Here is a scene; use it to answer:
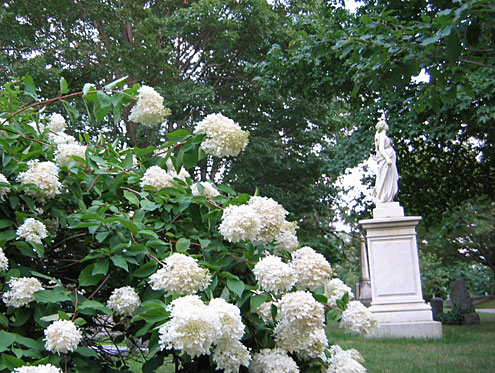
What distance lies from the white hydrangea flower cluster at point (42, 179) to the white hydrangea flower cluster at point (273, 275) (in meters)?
0.82

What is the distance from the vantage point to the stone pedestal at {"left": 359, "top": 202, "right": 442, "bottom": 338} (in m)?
10.3

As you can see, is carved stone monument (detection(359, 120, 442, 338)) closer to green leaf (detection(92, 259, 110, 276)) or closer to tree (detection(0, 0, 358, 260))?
tree (detection(0, 0, 358, 260))

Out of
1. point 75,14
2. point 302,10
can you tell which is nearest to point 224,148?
point 75,14

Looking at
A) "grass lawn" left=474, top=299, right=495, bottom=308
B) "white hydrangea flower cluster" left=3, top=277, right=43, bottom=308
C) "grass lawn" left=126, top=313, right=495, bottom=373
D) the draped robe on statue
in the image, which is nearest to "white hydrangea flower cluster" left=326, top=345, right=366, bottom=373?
"white hydrangea flower cluster" left=3, top=277, right=43, bottom=308

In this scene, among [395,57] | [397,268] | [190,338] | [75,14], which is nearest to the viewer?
[190,338]

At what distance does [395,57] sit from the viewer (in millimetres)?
4121

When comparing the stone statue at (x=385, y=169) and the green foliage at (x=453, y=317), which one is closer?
the stone statue at (x=385, y=169)

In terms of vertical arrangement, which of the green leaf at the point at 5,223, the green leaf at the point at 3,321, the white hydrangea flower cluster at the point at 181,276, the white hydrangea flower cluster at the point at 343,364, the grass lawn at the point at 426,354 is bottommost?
the grass lawn at the point at 426,354

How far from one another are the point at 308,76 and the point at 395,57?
8406mm

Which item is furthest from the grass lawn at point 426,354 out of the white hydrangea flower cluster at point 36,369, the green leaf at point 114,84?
the white hydrangea flower cluster at point 36,369

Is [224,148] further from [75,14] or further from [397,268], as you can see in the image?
[75,14]

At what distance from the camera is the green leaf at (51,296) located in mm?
1497

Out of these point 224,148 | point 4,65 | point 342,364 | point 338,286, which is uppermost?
point 4,65

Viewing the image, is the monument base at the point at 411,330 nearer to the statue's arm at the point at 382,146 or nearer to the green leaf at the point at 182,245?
the statue's arm at the point at 382,146
